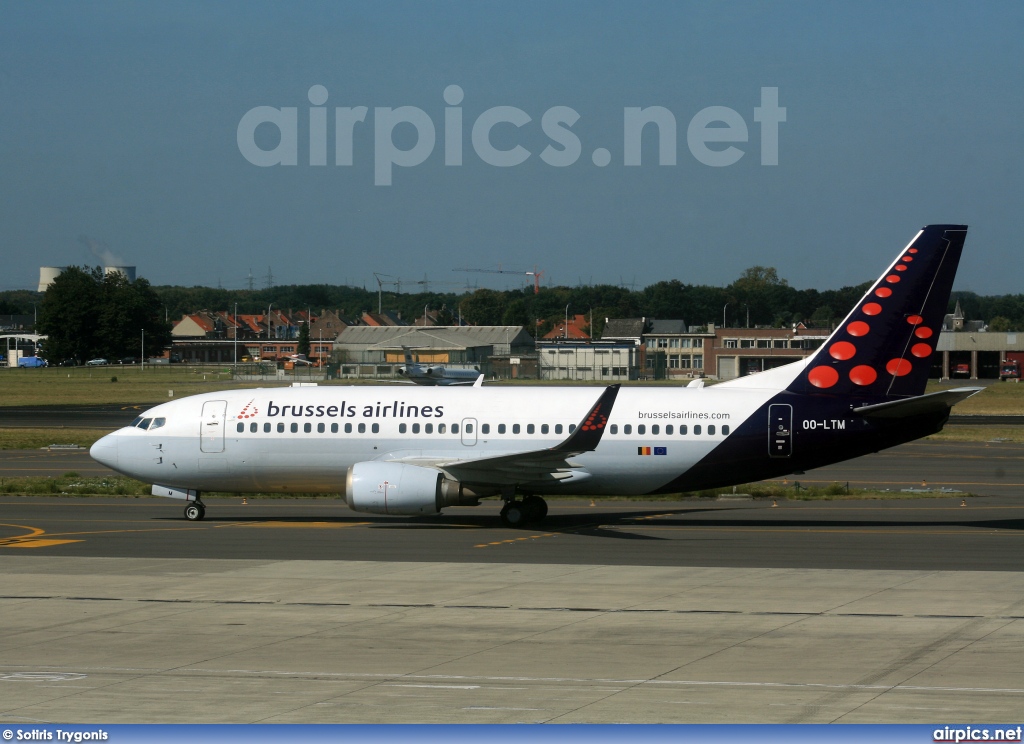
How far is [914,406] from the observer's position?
30.2m

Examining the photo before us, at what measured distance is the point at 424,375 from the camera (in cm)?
11438

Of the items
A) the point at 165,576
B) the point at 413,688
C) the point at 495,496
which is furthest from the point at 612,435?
the point at 413,688

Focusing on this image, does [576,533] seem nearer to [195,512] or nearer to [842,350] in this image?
[842,350]

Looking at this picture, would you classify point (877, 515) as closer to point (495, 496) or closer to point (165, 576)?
point (495, 496)

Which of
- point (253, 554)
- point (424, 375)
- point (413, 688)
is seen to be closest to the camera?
point (413, 688)

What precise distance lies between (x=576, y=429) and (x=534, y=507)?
3058 mm

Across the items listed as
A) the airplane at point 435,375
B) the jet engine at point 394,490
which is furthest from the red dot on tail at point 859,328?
the airplane at point 435,375

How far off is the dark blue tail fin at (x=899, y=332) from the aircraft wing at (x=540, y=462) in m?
6.02

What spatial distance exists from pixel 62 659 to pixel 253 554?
34.1 ft

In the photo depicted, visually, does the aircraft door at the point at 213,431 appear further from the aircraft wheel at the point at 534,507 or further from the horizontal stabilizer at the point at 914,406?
the horizontal stabilizer at the point at 914,406

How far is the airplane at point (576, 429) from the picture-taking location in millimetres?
31328

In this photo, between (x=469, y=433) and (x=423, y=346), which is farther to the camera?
(x=423, y=346)

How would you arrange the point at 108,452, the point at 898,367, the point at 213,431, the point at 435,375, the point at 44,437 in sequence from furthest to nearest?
the point at 435,375, the point at 44,437, the point at 108,452, the point at 213,431, the point at 898,367

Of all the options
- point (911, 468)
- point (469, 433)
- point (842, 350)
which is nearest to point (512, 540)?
point (469, 433)
